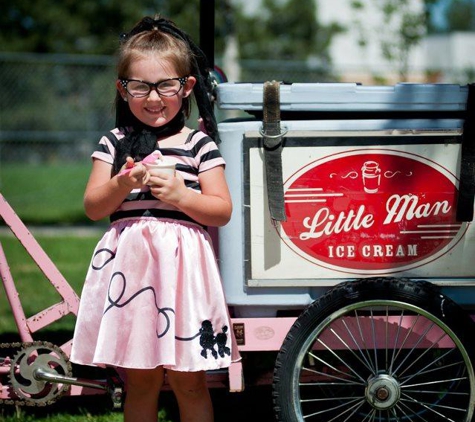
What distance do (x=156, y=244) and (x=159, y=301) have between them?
6.7 inches

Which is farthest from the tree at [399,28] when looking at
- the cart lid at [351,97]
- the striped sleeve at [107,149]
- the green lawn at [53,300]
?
the striped sleeve at [107,149]

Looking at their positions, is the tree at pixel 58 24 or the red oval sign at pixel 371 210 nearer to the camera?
the red oval sign at pixel 371 210

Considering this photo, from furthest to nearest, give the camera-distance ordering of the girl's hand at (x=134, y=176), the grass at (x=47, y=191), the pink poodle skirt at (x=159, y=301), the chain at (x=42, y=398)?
the grass at (x=47, y=191) < the chain at (x=42, y=398) < the pink poodle skirt at (x=159, y=301) < the girl's hand at (x=134, y=176)

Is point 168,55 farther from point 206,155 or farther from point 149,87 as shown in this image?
point 206,155

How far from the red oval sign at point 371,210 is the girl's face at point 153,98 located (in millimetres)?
456

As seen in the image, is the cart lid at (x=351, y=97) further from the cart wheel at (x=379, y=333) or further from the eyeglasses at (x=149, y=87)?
the cart wheel at (x=379, y=333)

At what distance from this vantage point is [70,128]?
511 inches

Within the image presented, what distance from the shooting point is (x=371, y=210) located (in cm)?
262

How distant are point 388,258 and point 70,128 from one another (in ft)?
35.8

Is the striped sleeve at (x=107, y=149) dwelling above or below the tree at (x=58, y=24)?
below

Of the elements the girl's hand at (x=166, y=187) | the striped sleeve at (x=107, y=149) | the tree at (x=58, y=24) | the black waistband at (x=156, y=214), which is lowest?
the black waistband at (x=156, y=214)

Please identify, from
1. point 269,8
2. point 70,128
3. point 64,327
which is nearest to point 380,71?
point 70,128

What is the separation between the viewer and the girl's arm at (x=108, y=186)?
2278 millimetres

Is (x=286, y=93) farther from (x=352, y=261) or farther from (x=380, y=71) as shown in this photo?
(x=380, y=71)
